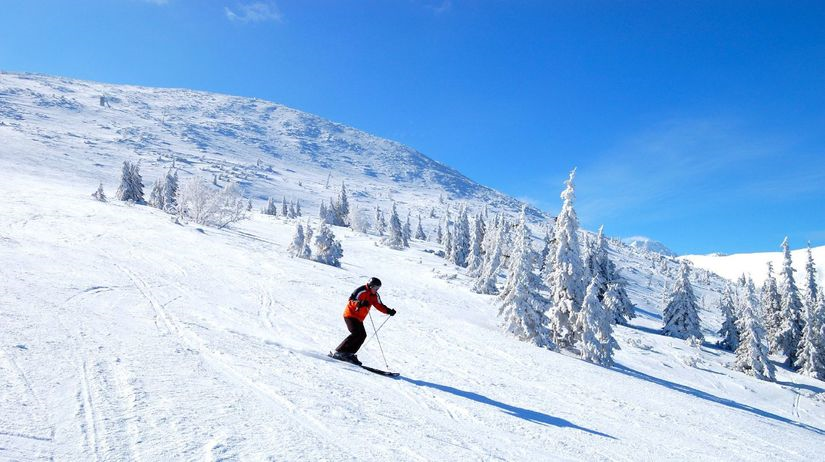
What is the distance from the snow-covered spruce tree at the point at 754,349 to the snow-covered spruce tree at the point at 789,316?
17.4 meters

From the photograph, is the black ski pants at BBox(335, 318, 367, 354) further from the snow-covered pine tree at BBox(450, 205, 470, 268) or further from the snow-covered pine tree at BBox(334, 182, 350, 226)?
the snow-covered pine tree at BBox(334, 182, 350, 226)

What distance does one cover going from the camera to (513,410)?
787 cm

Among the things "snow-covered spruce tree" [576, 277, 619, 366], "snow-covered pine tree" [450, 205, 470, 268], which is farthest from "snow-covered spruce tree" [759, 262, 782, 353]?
"snow-covered spruce tree" [576, 277, 619, 366]

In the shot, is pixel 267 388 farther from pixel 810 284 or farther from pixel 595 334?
pixel 810 284

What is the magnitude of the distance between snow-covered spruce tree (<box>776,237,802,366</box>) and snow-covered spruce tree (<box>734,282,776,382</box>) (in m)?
17.4

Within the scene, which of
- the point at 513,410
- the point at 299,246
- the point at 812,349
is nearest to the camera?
the point at 513,410

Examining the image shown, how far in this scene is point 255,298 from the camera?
15.8m

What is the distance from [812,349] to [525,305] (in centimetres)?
4223

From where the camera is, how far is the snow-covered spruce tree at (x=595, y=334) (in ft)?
75.7

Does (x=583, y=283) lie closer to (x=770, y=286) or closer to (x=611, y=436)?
(x=611, y=436)

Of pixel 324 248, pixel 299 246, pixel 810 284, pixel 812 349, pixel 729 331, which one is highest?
pixel 810 284

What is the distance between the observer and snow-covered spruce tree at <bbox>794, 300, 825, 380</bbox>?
148 feet

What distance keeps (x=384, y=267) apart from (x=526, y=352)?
34.1m

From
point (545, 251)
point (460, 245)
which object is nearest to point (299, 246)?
point (460, 245)
